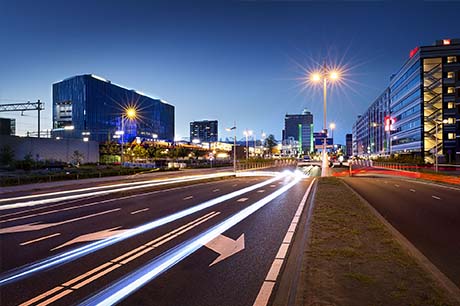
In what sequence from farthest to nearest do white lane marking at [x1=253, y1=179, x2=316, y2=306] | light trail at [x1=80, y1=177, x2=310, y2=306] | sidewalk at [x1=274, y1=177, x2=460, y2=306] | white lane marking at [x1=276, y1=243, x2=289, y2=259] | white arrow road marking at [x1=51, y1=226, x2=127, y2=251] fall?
white arrow road marking at [x1=51, y1=226, x2=127, y2=251], white lane marking at [x1=276, y1=243, x2=289, y2=259], light trail at [x1=80, y1=177, x2=310, y2=306], white lane marking at [x1=253, y1=179, x2=316, y2=306], sidewalk at [x1=274, y1=177, x2=460, y2=306]

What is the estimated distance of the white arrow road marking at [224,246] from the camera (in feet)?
23.4

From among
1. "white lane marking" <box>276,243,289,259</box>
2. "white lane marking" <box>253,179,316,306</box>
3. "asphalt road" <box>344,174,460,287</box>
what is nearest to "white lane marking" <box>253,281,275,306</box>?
"white lane marking" <box>253,179,316,306</box>

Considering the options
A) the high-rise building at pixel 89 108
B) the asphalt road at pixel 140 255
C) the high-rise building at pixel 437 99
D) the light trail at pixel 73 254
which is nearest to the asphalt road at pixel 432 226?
the asphalt road at pixel 140 255

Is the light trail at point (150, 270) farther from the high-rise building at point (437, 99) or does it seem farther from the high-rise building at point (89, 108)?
the high-rise building at point (89, 108)

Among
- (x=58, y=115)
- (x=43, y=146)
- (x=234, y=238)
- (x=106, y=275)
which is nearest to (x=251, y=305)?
(x=106, y=275)

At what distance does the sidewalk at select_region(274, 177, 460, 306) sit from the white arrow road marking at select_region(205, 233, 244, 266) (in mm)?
1394

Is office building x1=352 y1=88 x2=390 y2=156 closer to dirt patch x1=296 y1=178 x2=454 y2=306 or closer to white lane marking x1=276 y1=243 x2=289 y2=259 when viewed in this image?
dirt patch x1=296 y1=178 x2=454 y2=306

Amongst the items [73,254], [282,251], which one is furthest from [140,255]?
[282,251]

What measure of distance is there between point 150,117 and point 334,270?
168m

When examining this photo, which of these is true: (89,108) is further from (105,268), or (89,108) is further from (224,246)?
(105,268)

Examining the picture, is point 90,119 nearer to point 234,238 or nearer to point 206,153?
point 206,153

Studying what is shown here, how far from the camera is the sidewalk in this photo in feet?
14.5

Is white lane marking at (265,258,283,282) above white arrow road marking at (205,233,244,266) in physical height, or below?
above

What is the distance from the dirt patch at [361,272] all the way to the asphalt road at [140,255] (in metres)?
0.98
